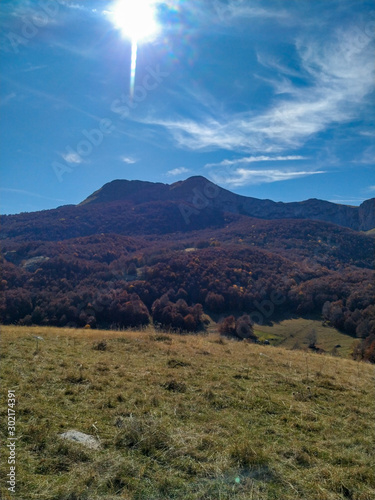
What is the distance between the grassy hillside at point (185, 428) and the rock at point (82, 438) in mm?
121

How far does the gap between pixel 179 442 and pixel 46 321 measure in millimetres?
52359

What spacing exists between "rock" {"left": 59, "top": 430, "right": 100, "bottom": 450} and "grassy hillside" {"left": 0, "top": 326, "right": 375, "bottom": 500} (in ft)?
0.40

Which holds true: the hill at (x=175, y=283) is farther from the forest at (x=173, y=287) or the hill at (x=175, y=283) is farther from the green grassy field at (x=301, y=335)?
the green grassy field at (x=301, y=335)

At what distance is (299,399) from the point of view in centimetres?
704

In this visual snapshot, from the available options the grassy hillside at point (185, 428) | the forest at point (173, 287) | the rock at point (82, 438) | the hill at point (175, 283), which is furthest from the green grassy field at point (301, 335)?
the rock at point (82, 438)

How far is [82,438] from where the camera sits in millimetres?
4633

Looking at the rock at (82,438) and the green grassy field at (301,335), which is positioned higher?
the rock at (82,438)

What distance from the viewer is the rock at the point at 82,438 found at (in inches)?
176

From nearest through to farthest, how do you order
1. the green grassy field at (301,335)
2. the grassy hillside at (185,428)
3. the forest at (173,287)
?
the grassy hillside at (185,428) < the green grassy field at (301,335) < the forest at (173,287)

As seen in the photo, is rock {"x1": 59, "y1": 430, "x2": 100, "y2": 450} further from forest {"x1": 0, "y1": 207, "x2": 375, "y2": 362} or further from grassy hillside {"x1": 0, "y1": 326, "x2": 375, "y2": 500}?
forest {"x1": 0, "y1": 207, "x2": 375, "y2": 362}

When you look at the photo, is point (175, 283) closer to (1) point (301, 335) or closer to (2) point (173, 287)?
(2) point (173, 287)

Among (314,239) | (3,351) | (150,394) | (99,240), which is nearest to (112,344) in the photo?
(3,351)

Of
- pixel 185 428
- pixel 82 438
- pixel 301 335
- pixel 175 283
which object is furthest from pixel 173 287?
pixel 82 438

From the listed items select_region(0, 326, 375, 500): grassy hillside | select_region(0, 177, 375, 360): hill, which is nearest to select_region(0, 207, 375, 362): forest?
select_region(0, 177, 375, 360): hill
